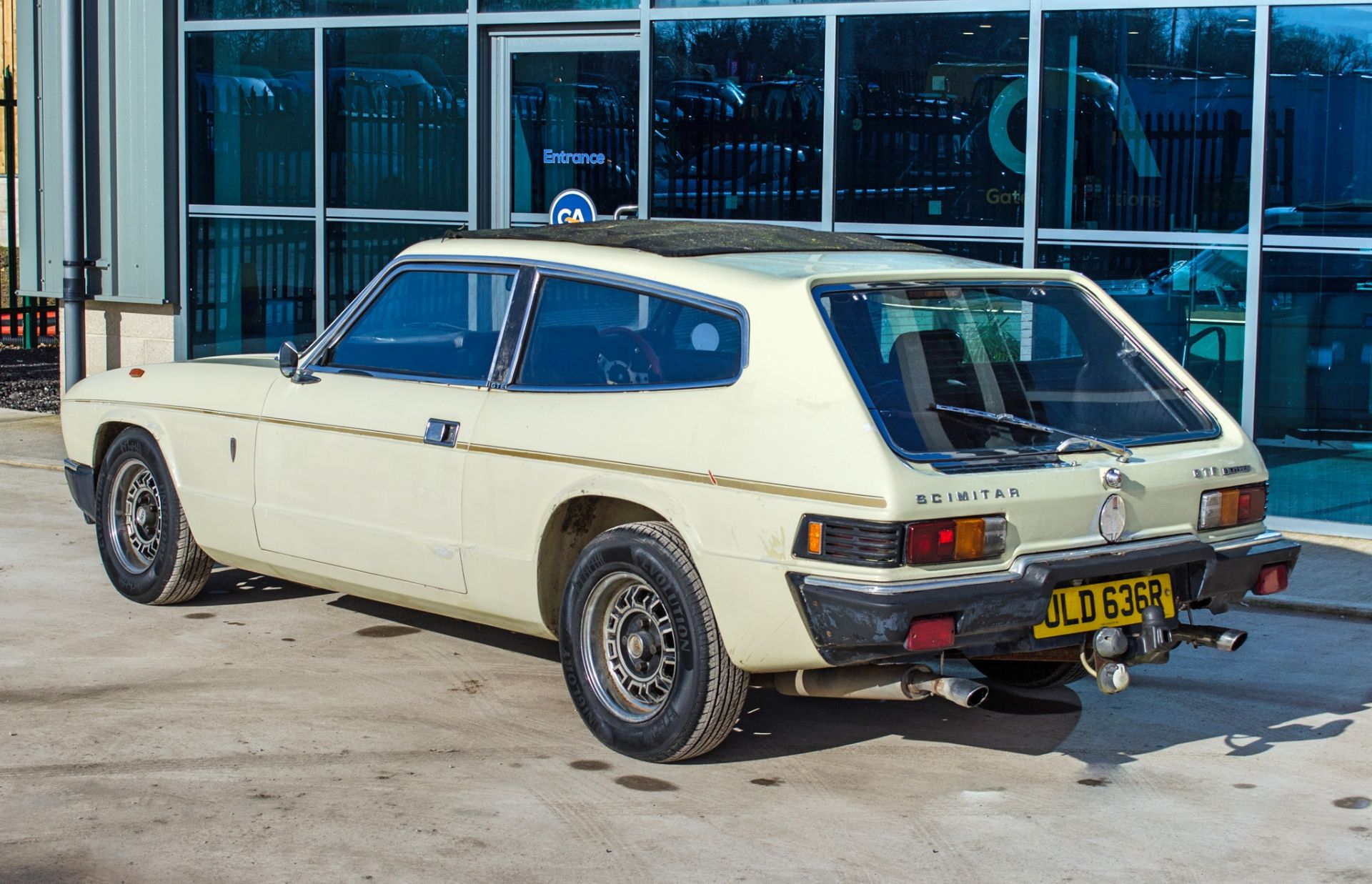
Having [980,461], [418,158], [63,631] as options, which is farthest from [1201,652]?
[418,158]

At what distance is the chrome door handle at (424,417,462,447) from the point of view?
5727 mm

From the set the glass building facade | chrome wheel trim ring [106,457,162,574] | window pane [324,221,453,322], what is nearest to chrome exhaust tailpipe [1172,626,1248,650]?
chrome wheel trim ring [106,457,162,574]

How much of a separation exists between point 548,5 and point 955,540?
7928mm

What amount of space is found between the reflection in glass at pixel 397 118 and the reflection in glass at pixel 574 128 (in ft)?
1.35

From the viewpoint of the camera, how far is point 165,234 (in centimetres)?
1330

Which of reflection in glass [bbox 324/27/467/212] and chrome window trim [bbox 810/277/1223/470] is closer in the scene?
chrome window trim [bbox 810/277/1223/470]

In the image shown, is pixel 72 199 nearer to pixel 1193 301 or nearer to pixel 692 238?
pixel 1193 301

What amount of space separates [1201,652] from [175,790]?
3.96m

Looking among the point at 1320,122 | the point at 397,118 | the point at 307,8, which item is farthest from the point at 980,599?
the point at 307,8

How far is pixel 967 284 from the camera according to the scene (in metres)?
5.41

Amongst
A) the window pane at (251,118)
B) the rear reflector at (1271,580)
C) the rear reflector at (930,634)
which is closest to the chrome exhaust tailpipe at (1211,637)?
the rear reflector at (1271,580)

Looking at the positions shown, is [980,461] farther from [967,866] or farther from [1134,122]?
[1134,122]

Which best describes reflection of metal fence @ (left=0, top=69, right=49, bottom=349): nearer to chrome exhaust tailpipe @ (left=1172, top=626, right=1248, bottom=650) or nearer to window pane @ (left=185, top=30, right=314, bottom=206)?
window pane @ (left=185, top=30, right=314, bottom=206)

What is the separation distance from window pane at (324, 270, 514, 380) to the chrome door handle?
18cm
